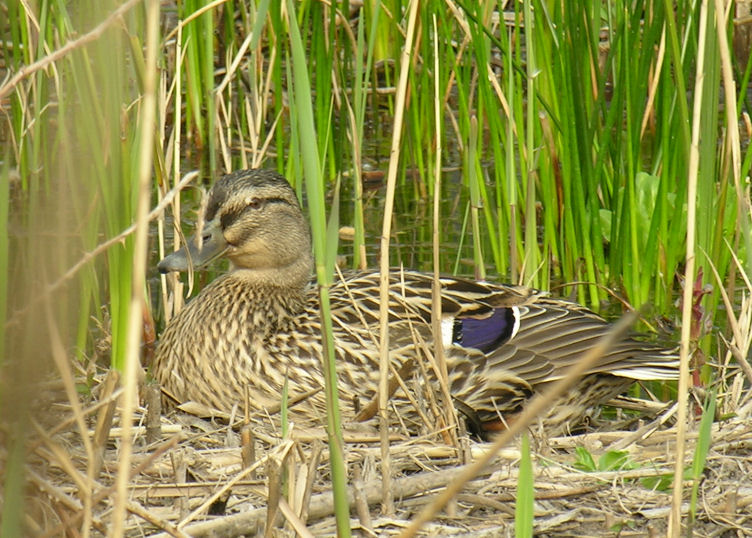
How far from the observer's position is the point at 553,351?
402 cm

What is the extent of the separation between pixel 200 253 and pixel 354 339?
61 cm

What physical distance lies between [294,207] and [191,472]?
4.92 feet

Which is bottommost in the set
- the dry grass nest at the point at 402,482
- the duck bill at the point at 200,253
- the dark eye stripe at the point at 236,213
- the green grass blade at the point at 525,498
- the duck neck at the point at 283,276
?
the dry grass nest at the point at 402,482

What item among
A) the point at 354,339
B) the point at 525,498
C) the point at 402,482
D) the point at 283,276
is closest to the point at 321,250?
the point at 525,498

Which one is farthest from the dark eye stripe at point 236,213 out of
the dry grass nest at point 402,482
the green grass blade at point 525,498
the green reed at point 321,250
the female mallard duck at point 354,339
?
the green grass blade at point 525,498

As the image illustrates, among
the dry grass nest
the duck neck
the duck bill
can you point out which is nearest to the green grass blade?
the dry grass nest

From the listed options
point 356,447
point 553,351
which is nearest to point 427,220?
point 553,351

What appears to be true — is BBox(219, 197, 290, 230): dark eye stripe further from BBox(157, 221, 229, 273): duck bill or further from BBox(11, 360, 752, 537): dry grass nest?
BBox(11, 360, 752, 537): dry grass nest

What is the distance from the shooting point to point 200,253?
400 centimetres

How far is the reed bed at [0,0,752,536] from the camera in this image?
1.54 meters

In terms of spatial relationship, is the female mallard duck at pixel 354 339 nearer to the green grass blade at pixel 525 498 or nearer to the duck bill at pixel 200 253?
the duck bill at pixel 200 253

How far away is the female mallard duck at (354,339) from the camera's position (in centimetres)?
385

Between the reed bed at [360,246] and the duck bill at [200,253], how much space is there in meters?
0.21

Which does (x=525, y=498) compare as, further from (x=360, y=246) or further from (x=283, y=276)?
(x=360, y=246)
